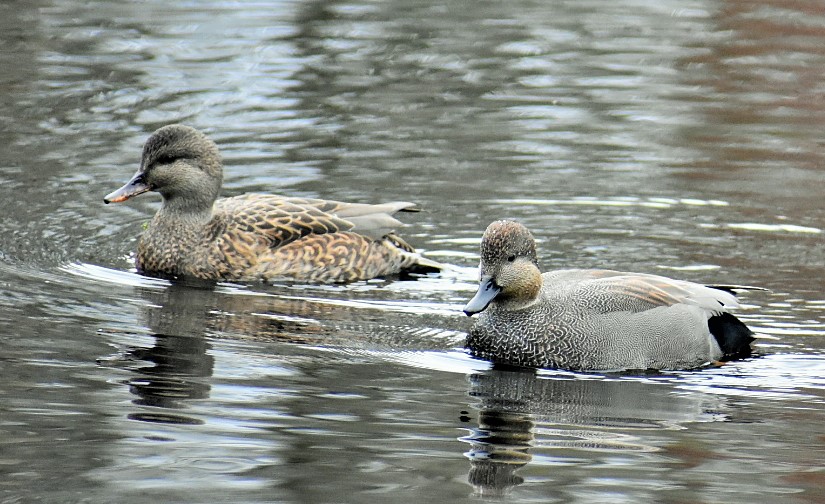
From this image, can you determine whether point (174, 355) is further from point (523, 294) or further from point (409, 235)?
point (409, 235)

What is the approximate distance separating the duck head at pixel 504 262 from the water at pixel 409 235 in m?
0.44

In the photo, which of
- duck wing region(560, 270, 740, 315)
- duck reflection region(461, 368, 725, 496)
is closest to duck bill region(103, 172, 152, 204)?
duck wing region(560, 270, 740, 315)

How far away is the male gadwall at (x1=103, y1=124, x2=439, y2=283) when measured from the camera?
415 inches

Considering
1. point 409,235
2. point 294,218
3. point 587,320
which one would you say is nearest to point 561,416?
point 587,320

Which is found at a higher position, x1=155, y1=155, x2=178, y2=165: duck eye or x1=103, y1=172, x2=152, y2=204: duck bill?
x1=155, y1=155, x2=178, y2=165: duck eye

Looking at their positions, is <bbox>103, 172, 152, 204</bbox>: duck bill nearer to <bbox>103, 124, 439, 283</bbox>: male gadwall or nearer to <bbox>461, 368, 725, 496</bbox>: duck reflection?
<bbox>103, 124, 439, 283</bbox>: male gadwall

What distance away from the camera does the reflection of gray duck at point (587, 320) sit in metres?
8.54

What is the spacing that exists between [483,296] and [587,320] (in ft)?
2.13

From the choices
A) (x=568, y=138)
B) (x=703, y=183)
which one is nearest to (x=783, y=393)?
(x=703, y=183)

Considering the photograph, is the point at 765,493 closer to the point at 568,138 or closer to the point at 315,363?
the point at 315,363

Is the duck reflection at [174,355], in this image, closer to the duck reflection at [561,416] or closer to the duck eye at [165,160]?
the duck eye at [165,160]

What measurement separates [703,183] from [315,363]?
17.8 feet

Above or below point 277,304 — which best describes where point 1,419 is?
below

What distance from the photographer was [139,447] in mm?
6680
